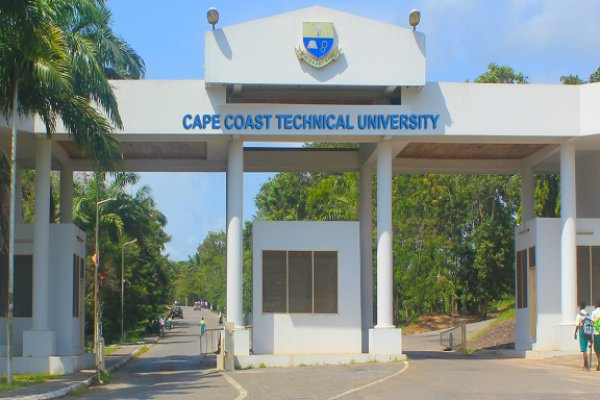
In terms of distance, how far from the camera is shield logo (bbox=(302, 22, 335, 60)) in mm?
27125

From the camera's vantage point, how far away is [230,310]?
90.0 feet

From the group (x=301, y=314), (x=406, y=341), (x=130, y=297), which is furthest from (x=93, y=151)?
(x=130, y=297)

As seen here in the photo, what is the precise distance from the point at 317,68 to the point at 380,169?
12.2ft

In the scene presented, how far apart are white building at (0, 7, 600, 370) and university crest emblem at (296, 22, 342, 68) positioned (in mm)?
33

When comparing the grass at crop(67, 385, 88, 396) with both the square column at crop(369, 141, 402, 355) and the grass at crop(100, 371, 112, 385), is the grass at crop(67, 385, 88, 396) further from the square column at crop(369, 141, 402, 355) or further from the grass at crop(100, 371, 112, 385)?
the square column at crop(369, 141, 402, 355)

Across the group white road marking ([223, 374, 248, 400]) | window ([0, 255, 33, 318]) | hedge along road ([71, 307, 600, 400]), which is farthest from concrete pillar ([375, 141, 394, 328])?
window ([0, 255, 33, 318])

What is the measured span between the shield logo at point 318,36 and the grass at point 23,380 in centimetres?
1158

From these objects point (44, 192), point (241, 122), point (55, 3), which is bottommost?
point (44, 192)

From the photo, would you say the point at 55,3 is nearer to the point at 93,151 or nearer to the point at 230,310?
the point at 93,151

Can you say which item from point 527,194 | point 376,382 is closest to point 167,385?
point 376,382

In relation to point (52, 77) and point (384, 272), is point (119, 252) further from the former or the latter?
point (52, 77)

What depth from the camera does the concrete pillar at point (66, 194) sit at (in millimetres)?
32875

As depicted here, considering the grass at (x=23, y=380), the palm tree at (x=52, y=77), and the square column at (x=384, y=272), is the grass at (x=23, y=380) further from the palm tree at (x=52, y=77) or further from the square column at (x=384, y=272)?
the square column at (x=384, y=272)

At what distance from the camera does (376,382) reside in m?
20.0
